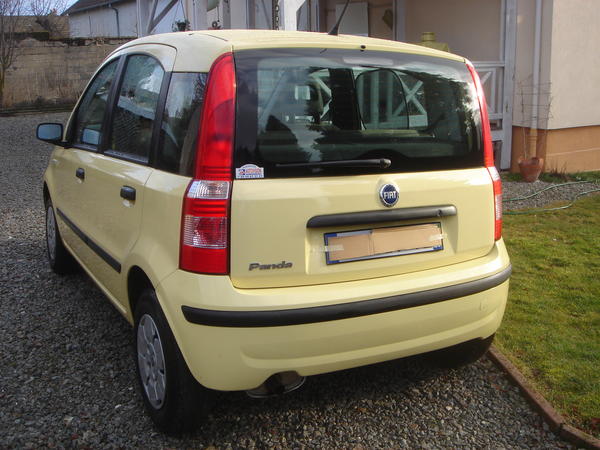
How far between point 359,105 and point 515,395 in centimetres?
175

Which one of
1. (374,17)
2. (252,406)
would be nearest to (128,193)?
(252,406)

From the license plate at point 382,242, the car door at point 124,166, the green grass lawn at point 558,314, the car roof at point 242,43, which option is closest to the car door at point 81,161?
the car door at point 124,166

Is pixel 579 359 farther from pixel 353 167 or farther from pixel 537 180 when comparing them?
→ pixel 537 180

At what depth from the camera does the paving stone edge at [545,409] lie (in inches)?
117

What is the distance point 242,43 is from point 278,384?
4.78 ft

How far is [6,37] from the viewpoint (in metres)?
20.2

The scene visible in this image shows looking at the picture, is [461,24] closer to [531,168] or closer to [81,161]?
[531,168]

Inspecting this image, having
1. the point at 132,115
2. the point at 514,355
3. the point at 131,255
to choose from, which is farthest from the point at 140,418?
the point at 514,355

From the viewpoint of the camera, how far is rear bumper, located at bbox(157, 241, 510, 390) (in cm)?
262

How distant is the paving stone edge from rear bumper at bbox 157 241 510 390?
2.41ft

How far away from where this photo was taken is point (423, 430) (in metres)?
3.15

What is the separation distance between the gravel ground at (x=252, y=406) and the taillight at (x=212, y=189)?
96 cm

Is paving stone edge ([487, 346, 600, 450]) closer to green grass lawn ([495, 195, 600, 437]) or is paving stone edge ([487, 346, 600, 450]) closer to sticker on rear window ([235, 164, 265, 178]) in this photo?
green grass lawn ([495, 195, 600, 437])

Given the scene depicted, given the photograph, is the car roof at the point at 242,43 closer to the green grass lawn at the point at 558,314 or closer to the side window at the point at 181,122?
the side window at the point at 181,122
